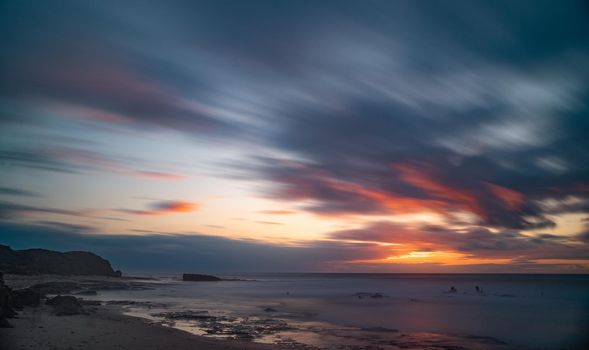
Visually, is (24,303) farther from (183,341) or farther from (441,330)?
(441,330)


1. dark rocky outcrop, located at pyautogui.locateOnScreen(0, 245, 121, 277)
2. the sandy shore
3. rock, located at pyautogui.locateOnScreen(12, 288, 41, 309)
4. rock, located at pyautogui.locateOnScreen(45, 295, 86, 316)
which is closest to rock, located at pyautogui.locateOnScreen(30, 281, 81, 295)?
rock, located at pyautogui.locateOnScreen(12, 288, 41, 309)

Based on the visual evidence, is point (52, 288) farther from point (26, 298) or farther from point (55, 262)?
point (55, 262)

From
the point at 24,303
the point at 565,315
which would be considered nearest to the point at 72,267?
the point at 24,303

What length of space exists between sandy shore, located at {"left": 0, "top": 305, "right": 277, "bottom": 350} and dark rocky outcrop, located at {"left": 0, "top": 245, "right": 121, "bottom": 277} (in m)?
85.9

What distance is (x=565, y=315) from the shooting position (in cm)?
5809

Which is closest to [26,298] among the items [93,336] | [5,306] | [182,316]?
[5,306]

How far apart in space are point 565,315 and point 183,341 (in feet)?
183

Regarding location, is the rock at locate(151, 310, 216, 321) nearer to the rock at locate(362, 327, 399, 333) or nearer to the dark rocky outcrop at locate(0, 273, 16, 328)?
the dark rocky outcrop at locate(0, 273, 16, 328)

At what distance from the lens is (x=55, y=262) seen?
12306 centimetres

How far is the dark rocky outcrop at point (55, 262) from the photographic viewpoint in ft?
364

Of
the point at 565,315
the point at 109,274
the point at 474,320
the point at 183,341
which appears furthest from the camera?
the point at 109,274

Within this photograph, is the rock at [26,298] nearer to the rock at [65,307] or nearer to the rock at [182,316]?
the rock at [65,307]

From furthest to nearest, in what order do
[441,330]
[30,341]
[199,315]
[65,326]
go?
[199,315] < [441,330] < [65,326] < [30,341]

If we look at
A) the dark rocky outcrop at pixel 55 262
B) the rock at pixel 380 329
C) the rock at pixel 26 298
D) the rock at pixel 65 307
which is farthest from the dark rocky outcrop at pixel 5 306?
the dark rocky outcrop at pixel 55 262
